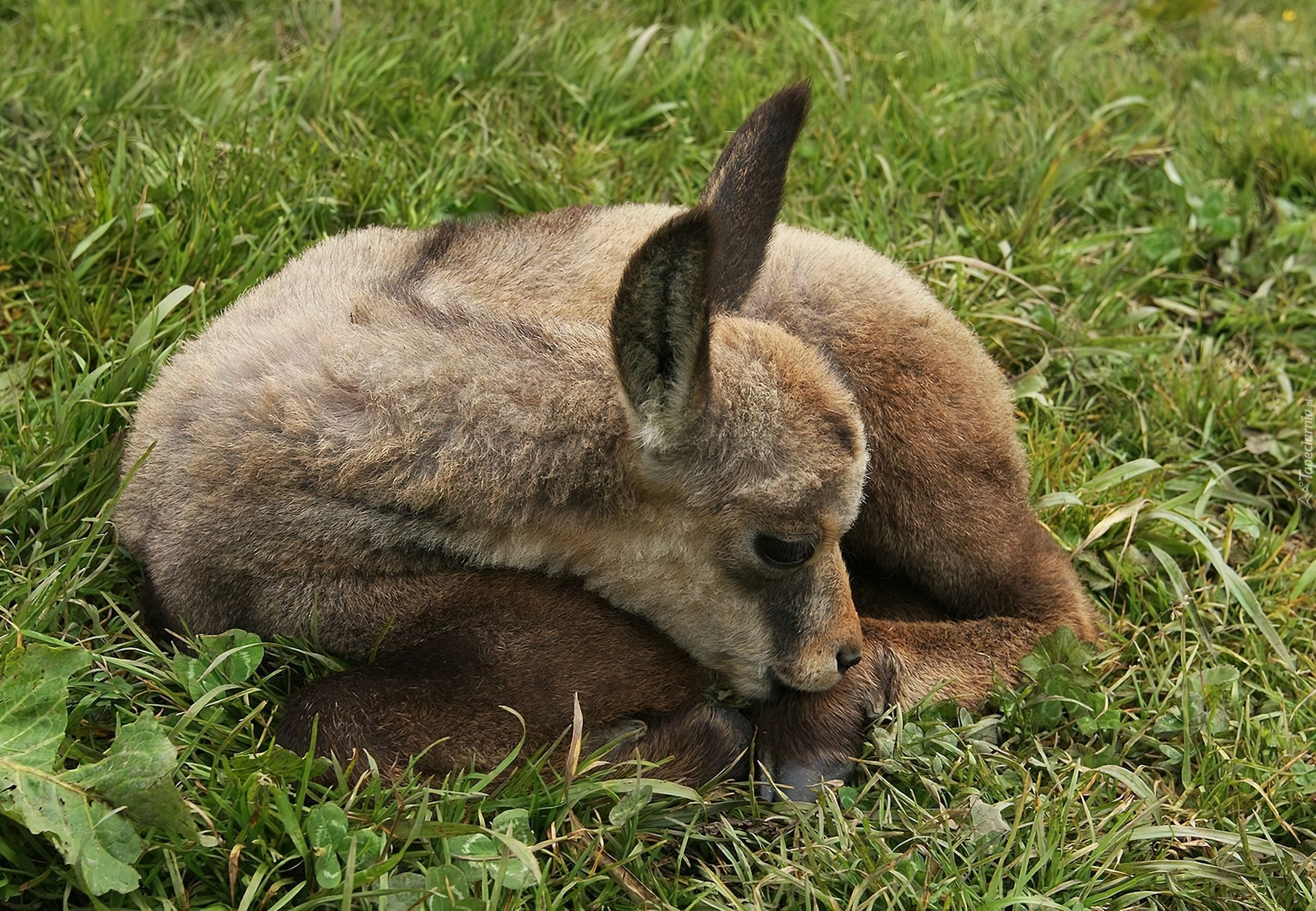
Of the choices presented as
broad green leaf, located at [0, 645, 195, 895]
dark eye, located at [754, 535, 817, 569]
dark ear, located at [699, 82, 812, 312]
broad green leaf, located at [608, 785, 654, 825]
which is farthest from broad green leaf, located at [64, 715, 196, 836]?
dark ear, located at [699, 82, 812, 312]

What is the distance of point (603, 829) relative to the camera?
3658 millimetres

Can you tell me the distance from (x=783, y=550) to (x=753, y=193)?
1.31 meters

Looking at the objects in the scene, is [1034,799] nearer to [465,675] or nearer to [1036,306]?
[465,675]

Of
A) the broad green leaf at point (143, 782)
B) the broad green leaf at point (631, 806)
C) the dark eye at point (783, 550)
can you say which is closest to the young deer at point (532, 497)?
the dark eye at point (783, 550)

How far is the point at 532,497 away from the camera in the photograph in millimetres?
3850

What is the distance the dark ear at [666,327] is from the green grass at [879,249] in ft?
3.83

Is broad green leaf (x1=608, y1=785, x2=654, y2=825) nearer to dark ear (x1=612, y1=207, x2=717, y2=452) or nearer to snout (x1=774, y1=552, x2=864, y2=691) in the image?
snout (x1=774, y1=552, x2=864, y2=691)

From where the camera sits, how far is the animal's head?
3635 mm

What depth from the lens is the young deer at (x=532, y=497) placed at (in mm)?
3824

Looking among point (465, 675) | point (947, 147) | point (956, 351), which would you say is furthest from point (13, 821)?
point (947, 147)

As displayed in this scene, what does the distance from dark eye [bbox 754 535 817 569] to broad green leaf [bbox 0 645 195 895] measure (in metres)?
1.86

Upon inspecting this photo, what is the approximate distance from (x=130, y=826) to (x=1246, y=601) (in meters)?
4.05

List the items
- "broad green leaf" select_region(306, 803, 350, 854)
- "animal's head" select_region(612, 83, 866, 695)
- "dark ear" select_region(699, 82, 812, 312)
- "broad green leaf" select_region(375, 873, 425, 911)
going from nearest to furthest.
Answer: "broad green leaf" select_region(375, 873, 425, 911), "broad green leaf" select_region(306, 803, 350, 854), "animal's head" select_region(612, 83, 866, 695), "dark ear" select_region(699, 82, 812, 312)

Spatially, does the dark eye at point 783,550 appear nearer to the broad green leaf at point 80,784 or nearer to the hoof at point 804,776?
the hoof at point 804,776
